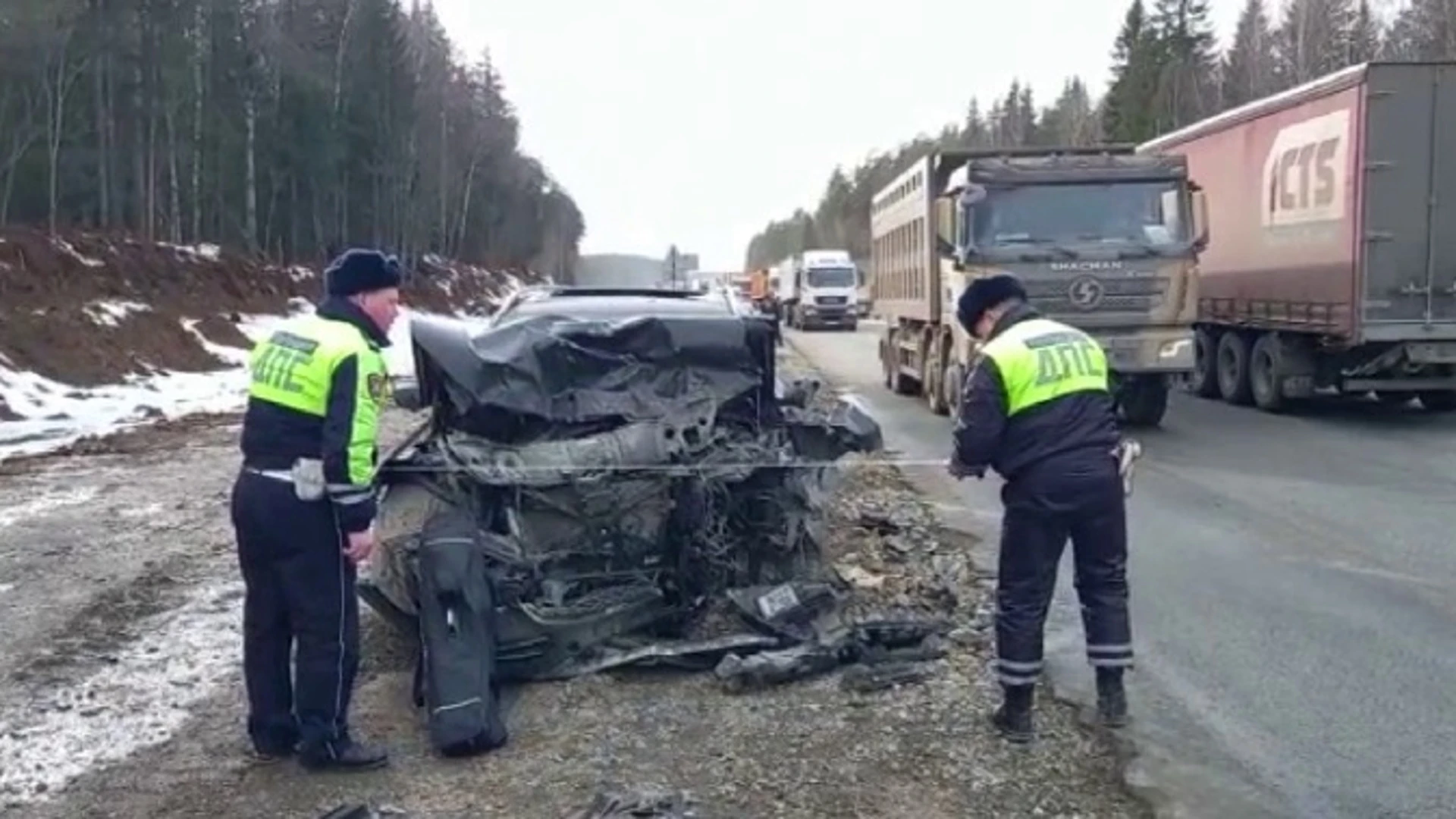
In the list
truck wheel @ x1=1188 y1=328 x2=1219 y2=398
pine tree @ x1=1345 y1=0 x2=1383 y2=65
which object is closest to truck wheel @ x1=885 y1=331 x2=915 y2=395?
truck wheel @ x1=1188 y1=328 x2=1219 y2=398

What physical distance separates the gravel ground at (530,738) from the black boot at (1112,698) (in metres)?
0.13

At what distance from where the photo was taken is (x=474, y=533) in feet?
18.4

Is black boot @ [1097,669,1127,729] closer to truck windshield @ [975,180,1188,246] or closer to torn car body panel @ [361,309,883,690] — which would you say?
torn car body panel @ [361,309,883,690]

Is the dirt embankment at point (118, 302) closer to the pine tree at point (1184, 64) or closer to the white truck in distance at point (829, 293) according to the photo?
the white truck in distance at point (829, 293)

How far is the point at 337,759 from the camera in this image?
16.1ft

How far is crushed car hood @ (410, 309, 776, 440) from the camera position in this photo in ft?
21.4

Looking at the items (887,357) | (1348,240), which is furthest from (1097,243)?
(887,357)

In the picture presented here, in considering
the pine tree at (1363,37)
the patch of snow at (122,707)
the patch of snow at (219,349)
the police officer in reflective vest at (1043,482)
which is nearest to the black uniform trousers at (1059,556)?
the police officer in reflective vest at (1043,482)

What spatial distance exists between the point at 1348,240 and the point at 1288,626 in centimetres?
913

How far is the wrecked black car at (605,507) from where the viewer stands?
579cm

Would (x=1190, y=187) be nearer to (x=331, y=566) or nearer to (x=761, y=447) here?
(x=761, y=447)

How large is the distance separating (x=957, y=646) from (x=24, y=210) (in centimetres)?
5353

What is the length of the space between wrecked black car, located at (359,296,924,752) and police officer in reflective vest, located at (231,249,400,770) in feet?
1.37

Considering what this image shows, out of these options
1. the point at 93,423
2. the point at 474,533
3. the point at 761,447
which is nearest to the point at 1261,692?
the point at 761,447
